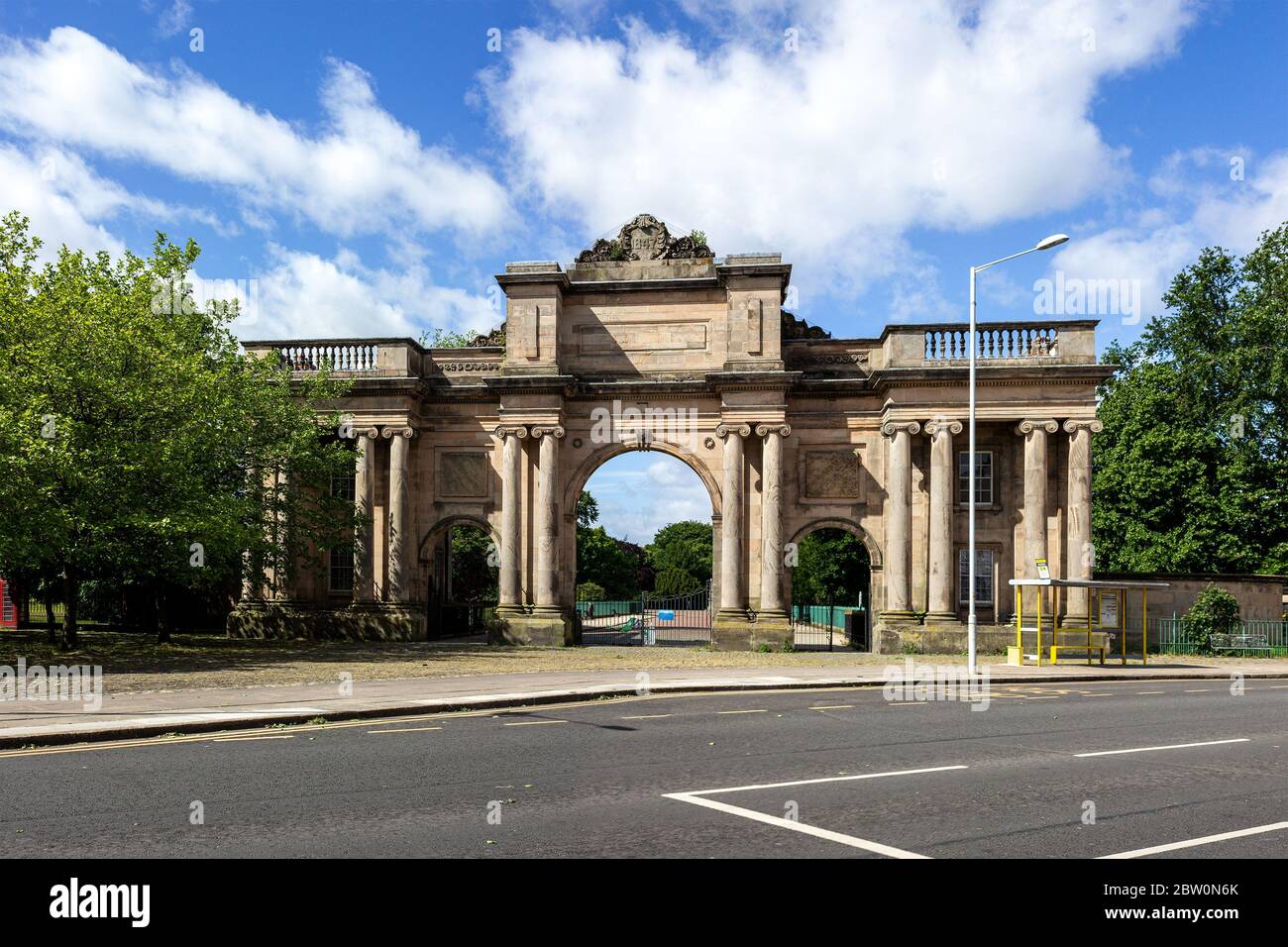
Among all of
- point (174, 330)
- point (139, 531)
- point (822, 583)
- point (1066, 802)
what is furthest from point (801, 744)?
point (822, 583)

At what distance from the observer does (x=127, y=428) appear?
906 inches

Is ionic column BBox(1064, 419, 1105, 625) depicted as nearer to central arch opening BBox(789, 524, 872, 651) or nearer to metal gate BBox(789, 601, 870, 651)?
metal gate BBox(789, 601, 870, 651)

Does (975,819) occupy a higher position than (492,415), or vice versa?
(492,415)

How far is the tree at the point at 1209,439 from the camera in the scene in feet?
137

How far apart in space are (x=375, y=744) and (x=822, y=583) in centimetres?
5387

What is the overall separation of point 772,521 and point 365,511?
44.9 ft

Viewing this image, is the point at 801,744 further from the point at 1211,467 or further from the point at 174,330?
the point at 1211,467

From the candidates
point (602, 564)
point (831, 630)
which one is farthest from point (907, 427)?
point (602, 564)

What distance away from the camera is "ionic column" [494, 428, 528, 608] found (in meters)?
31.4

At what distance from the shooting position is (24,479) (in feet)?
64.8

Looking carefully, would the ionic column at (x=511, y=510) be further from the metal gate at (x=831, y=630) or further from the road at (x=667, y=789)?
the road at (x=667, y=789)

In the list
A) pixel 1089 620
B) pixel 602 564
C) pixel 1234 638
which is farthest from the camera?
pixel 602 564

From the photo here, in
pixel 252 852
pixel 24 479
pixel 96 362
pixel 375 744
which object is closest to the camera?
pixel 252 852

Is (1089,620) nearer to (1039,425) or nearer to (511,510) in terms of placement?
(1039,425)
